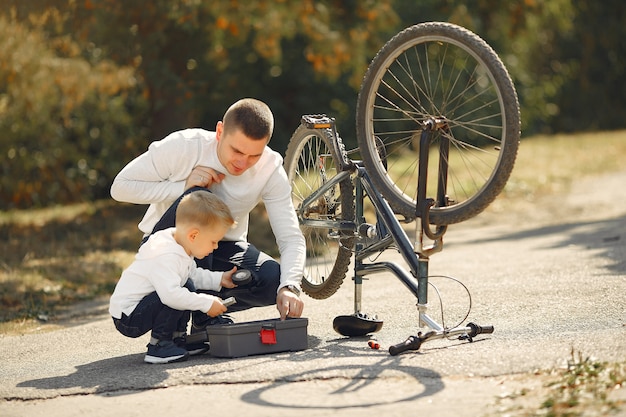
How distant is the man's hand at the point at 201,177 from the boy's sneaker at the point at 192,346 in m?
0.77

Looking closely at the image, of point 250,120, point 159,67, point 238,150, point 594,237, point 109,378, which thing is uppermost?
point 159,67

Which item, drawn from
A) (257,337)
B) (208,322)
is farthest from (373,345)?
(208,322)

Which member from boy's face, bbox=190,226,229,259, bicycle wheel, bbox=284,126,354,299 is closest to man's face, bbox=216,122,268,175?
boy's face, bbox=190,226,229,259

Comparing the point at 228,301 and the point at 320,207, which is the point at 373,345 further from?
the point at 320,207

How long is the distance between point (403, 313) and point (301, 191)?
1.12 meters

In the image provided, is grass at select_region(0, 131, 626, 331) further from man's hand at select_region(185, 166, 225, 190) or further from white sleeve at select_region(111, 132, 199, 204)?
man's hand at select_region(185, 166, 225, 190)

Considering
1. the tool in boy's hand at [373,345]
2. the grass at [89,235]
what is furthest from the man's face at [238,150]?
the grass at [89,235]

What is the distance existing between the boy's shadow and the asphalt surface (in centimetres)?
1

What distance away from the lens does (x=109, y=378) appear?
421 cm

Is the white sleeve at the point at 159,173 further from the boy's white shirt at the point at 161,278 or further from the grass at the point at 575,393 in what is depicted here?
the grass at the point at 575,393

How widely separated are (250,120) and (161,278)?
34.6 inches

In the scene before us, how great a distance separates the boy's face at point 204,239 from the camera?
4.43 meters

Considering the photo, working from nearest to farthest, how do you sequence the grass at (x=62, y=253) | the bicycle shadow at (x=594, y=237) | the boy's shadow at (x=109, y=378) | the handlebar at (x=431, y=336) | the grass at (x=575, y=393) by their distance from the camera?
the grass at (x=575, y=393) < the boy's shadow at (x=109, y=378) < the handlebar at (x=431, y=336) < the bicycle shadow at (x=594, y=237) < the grass at (x=62, y=253)

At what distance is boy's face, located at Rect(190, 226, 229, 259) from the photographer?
4.43 m
